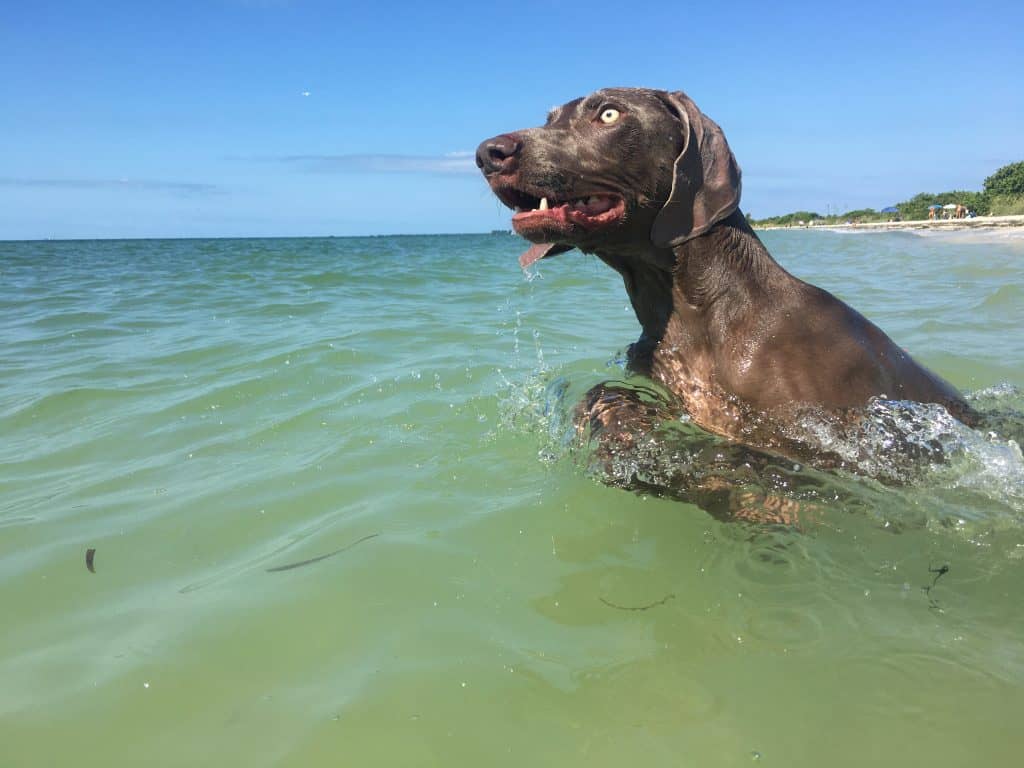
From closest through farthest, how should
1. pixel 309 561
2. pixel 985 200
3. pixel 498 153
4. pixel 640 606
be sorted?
pixel 640 606
pixel 309 561
pixel 498 153
pixel 985 200

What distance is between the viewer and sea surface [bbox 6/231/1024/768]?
1850 millimetres

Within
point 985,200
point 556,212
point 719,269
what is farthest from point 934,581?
point 985,200

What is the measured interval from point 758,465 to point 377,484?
1689 mm

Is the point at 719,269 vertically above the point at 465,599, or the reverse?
the point at 719,269

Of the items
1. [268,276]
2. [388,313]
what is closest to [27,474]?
[388,313]

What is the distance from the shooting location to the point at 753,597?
2.40 meters

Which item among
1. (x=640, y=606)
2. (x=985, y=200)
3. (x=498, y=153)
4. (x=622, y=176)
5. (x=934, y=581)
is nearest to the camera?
(x=640, y=606)

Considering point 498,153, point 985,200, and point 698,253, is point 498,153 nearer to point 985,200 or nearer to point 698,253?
point 698,253

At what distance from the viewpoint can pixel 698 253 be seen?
3258mm

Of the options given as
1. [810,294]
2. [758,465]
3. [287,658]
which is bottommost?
[287,658]

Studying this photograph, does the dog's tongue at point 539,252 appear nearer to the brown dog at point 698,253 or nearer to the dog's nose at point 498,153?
the brown dog at point 698,253

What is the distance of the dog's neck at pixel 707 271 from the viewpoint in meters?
3.25

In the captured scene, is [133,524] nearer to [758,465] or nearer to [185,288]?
[758,465]

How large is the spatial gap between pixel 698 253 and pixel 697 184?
289 millimetres
